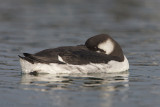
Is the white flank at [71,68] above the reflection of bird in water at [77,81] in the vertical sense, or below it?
above

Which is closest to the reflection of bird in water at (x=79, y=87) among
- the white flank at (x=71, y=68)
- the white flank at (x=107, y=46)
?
the white flank at (x=71, y=68)

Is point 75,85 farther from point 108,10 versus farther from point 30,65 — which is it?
point 108,10

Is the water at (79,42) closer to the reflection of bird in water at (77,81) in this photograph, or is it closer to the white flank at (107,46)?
the reflection of bird in water at (77,81)

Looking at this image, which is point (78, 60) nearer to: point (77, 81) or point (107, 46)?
point (77, 81)

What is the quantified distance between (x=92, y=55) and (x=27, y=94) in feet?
9.19

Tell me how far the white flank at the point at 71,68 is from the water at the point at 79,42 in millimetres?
187

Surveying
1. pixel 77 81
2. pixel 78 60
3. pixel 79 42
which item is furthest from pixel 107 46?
pixel 79 42

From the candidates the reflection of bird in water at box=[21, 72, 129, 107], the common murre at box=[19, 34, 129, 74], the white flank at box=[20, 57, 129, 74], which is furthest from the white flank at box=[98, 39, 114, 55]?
the reflection of bird in water at box=[21, 72, 129, 107]

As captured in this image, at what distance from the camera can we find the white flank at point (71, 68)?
1231 centimetres

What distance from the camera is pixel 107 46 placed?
43.5 ft

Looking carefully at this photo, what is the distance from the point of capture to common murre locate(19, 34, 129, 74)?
12289 mm

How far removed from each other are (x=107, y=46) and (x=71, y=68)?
125 centimetres

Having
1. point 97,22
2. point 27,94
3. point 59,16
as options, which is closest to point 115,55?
point 27,94

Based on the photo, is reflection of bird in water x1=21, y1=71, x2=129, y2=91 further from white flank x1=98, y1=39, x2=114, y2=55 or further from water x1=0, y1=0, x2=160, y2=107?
white flank x1=98, y1=39, x2=114, y2=55
